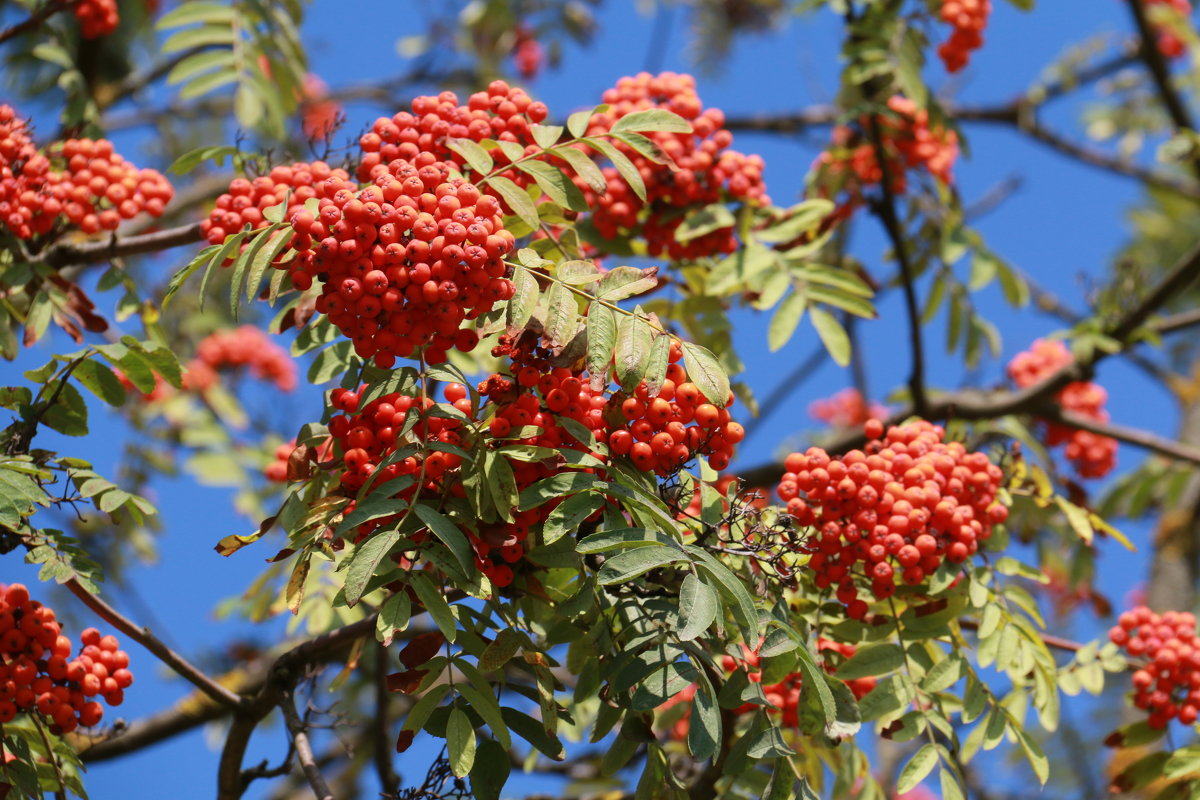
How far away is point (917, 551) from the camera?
2904mm

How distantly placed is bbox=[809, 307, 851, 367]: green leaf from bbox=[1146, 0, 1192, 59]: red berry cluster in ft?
13.1

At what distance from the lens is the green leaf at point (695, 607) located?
2.18m

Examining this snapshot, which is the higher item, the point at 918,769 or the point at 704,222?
the point at 704,222

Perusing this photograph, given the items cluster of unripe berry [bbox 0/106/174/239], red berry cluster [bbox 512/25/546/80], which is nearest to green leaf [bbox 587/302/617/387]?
cluster of unripe berry [bbox 0/106/174/239]

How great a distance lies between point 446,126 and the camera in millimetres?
2959

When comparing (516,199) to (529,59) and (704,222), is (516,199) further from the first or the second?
(529,59)

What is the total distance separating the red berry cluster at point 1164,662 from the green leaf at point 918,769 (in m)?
1.04

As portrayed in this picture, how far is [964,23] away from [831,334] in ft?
5.74

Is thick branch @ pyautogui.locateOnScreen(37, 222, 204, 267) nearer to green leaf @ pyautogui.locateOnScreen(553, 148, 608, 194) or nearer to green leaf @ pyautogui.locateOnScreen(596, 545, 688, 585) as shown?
green leaf @ pyautogui.locateOnScreen(553, 148, 608, 194)

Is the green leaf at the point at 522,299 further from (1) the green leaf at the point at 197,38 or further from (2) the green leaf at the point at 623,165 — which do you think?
(1) the green leaf at the point at 197,38

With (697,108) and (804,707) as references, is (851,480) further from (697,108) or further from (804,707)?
(697,108)

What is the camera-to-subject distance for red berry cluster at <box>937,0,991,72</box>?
4.68m

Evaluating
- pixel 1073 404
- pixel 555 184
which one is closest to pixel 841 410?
pixel 1073 404

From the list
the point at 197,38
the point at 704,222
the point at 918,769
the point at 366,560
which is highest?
the point at 197,38
